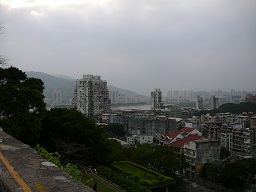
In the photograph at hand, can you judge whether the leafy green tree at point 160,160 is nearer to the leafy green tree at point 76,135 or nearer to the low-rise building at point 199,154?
the low-rise building at point 199,154

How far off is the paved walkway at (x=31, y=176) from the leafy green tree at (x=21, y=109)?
629 centimetres

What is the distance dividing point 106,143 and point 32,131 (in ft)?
12.8

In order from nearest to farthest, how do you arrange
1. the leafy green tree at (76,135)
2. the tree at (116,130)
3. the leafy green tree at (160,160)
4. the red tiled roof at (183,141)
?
the leafy green tree at (76,135), the leafy green tree at (160,160), the red tiled roof at (183,141), the tree at (116,130)

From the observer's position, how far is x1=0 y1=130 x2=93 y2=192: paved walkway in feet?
5.80

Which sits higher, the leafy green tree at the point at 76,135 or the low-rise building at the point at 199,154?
the leafy green tree at the point at 76,135

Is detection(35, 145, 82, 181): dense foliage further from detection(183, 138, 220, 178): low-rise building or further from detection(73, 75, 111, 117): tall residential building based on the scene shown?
detection(73, 75, 111, 117): tall residential building

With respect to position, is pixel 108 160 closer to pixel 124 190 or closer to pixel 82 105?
pixel 124 190

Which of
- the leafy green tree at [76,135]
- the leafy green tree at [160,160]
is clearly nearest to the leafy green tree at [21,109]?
the leafy green tree at [76,135]

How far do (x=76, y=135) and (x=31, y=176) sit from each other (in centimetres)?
931

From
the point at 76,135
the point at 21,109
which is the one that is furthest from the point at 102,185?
the point at 21,109

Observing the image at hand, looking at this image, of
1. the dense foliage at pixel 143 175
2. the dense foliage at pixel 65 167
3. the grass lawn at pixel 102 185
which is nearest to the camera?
the dense foliage at pixel 65 167

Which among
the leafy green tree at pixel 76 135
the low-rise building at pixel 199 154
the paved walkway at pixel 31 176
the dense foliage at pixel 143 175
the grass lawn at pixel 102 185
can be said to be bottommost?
the low-rise building at pixel 199 154

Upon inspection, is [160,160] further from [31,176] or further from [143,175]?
[31,176]

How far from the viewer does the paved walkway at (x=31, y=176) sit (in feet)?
5.80
